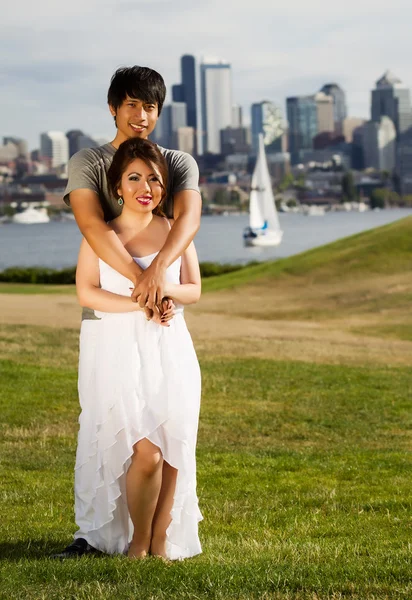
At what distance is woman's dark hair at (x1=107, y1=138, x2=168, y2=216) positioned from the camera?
5.17 metres

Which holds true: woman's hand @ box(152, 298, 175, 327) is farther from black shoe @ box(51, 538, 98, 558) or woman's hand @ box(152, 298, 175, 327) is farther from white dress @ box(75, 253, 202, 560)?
black shoe @ box(51, 538, 98, 558)

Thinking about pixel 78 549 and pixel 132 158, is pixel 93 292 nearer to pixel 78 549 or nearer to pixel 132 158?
pixel 132 158

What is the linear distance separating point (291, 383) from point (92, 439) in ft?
34.2

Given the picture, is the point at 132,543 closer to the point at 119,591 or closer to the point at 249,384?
the point at 119,591

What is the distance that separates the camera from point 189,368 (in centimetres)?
517

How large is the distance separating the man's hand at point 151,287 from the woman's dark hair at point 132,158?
44 cm

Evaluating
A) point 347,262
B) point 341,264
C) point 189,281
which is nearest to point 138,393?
point 189,281

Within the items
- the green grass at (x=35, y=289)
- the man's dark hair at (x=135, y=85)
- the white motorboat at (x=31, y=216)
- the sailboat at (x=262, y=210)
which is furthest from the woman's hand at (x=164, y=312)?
the white motorboat at (x=31, y=216)

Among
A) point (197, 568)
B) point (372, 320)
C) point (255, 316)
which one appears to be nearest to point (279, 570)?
point (197, 568)

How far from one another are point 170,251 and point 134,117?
0.70m

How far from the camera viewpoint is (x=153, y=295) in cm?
499

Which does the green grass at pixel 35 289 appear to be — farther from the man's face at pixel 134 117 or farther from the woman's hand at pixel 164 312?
the woman's hand at pixel 164 312

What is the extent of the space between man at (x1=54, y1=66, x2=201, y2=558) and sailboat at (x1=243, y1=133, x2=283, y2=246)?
217 feet

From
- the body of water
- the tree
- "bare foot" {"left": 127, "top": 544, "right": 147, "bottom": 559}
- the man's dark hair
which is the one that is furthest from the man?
the tree
